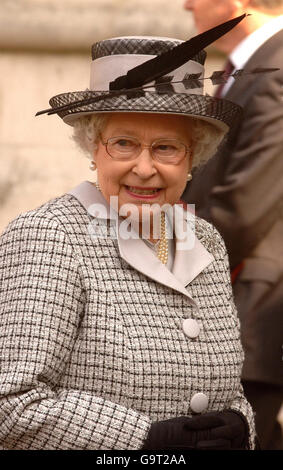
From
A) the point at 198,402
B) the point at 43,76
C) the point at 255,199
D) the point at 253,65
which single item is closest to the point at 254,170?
the point at 255,199

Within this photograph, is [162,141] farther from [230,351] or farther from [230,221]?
[230,221]

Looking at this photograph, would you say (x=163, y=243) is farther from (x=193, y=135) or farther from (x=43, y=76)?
(x=43, y=76)

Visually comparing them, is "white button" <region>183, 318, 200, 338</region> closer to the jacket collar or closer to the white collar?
the jacket collar

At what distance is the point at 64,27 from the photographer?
6457 mm

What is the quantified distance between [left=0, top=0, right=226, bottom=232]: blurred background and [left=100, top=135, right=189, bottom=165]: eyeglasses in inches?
127

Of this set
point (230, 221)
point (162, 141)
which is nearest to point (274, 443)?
point (230, 221)

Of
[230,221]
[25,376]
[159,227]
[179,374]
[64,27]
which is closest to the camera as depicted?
[25,376]

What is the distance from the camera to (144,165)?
3203 millimetres

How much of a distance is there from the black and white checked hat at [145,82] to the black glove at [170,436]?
0.85 m

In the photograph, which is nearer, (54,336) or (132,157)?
(54,336)

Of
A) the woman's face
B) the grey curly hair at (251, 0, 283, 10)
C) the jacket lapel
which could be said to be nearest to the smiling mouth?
the woman's face

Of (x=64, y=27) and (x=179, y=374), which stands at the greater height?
(x=64, y=27)

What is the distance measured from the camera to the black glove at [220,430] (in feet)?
9.96

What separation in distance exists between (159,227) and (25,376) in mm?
692
